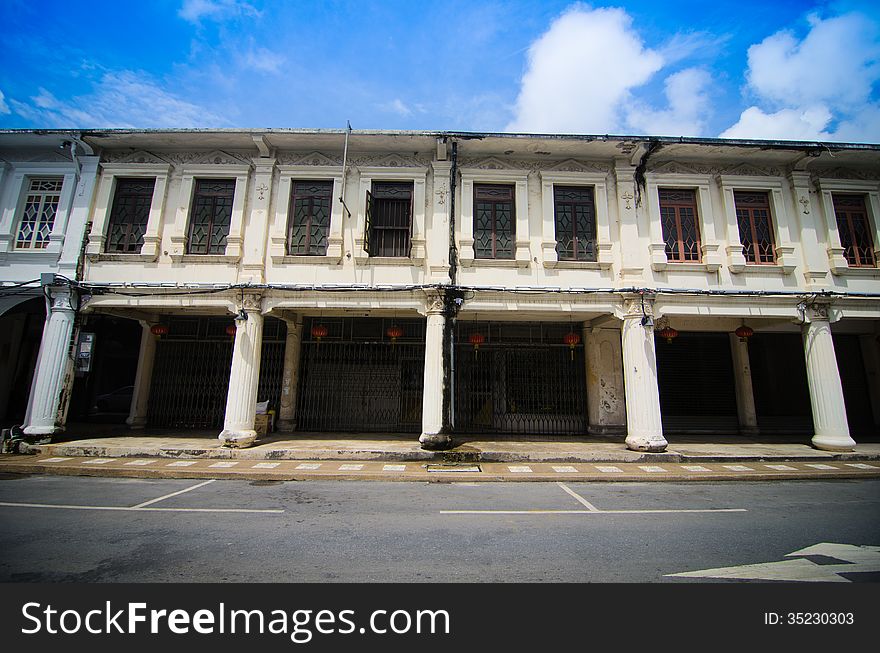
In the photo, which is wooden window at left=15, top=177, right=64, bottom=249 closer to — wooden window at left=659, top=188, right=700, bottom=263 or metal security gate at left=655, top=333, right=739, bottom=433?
wooden window at left=659, top=188, right=700, bottom=263

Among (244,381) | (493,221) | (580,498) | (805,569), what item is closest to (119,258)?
(244,381)

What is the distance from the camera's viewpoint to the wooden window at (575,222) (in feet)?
37.0

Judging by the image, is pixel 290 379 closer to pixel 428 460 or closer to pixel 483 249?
pixel 428 460

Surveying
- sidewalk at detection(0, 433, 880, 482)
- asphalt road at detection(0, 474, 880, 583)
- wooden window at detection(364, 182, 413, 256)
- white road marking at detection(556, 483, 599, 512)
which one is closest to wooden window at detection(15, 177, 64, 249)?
sidewalk at detection(0, 433, 880, 482)

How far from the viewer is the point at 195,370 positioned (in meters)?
13.4

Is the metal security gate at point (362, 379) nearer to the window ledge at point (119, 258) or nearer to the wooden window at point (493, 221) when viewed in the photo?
the wooden window at point (493, 221)

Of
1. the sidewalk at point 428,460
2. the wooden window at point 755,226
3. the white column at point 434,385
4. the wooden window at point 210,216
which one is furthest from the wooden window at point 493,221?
the wooden window at point 210,216

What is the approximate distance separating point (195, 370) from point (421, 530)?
1130 cm

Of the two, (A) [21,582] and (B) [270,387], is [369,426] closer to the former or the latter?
(B) [270,387]

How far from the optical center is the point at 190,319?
533 inches

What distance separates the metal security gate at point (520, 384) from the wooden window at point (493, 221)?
9.23 feet

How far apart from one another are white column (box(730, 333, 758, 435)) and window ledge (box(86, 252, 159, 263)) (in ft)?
59.0

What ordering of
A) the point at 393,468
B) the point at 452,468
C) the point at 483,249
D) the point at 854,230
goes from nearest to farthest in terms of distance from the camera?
1. the point at 393,468
2. the point at 452,468
3. the point at 483,249
4. the point at 854,230

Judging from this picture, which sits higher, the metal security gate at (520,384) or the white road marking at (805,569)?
the metal security gate at (520,384)
